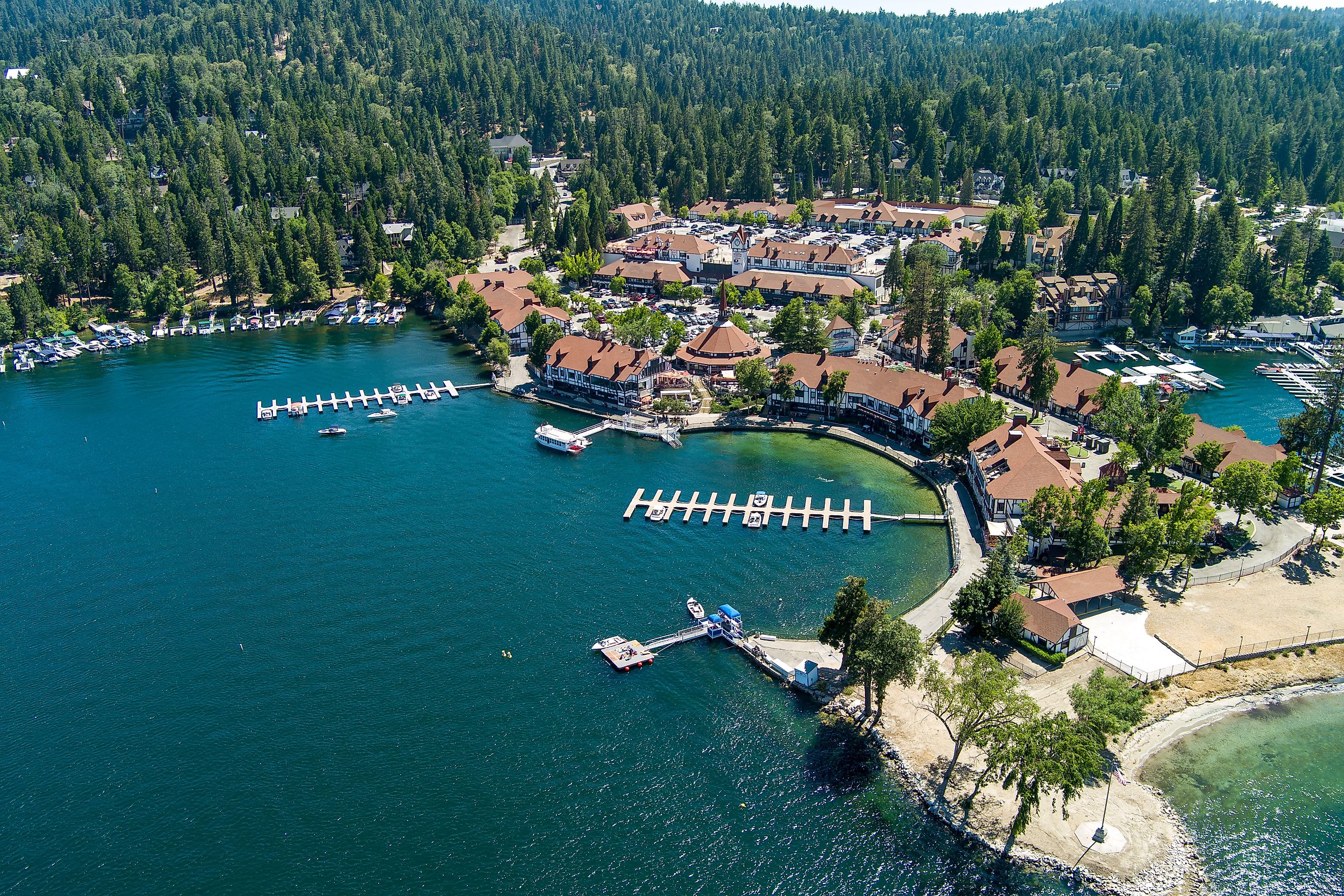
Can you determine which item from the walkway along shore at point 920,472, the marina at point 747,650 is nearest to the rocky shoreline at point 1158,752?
the marina at point 747,650

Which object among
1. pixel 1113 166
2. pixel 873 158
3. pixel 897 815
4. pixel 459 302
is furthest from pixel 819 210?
pixel 897 815

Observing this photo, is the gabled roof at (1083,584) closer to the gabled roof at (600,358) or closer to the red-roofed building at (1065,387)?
the red-roofed building at (1065,387)

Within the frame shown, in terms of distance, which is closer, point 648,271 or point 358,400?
point 358,400

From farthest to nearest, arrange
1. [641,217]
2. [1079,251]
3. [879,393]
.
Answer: [641,217], [1079,251], [879,393]

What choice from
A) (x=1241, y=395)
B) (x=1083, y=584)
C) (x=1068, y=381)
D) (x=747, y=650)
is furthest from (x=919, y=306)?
(x=747, y=650)

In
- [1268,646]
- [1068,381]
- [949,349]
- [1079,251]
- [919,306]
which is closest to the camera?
[1268,646]

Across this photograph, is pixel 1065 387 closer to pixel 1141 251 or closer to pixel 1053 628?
pixel 1141 251
